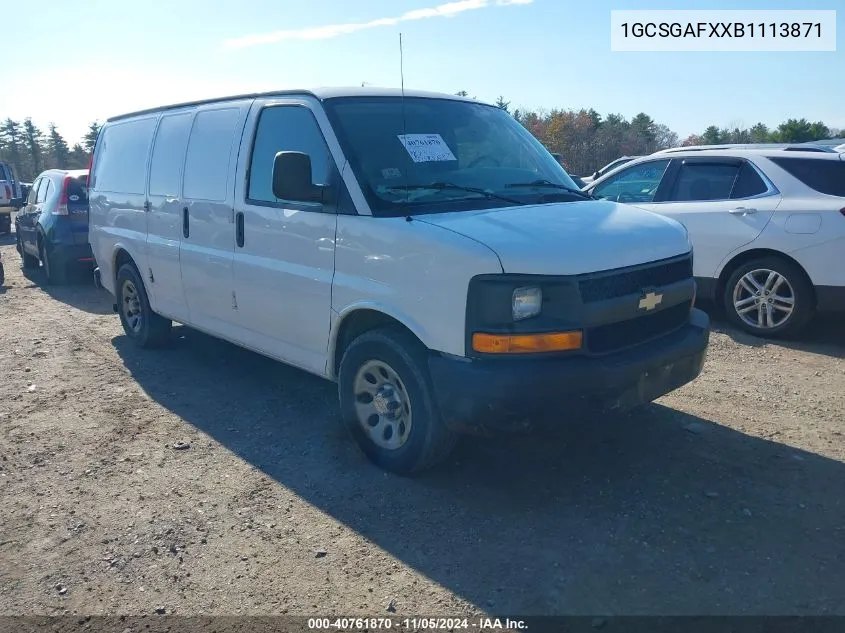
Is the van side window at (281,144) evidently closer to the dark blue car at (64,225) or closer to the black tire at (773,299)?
the black tire at (773,299)

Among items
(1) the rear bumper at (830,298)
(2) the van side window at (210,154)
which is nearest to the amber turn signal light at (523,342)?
(2) the van side window at (210,154)

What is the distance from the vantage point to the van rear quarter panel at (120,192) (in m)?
6.39

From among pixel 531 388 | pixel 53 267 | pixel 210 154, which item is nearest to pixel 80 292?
pixel 53 267

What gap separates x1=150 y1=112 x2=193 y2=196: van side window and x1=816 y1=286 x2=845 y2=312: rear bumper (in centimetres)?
560

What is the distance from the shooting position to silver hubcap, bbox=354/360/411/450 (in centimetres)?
402

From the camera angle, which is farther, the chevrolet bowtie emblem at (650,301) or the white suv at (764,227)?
the white suv at (764,227)

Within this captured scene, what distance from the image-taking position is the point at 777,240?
6590 mm

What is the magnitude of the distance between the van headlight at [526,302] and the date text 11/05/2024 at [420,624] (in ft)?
4.43

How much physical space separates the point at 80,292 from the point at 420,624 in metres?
9.16

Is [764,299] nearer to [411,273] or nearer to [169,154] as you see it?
[411,273]

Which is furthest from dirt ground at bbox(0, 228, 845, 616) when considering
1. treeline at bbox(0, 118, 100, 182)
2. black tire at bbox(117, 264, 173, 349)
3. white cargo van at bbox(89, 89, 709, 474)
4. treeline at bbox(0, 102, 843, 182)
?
treeline at bbox(0, 118, 100, 182)

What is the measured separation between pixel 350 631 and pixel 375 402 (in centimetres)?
150

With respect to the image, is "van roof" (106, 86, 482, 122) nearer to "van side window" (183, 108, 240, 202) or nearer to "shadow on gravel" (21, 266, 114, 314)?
"van side window" (183, 108, 240, 202)

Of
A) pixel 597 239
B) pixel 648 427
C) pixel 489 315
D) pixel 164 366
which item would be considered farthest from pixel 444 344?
pixel 164 366
